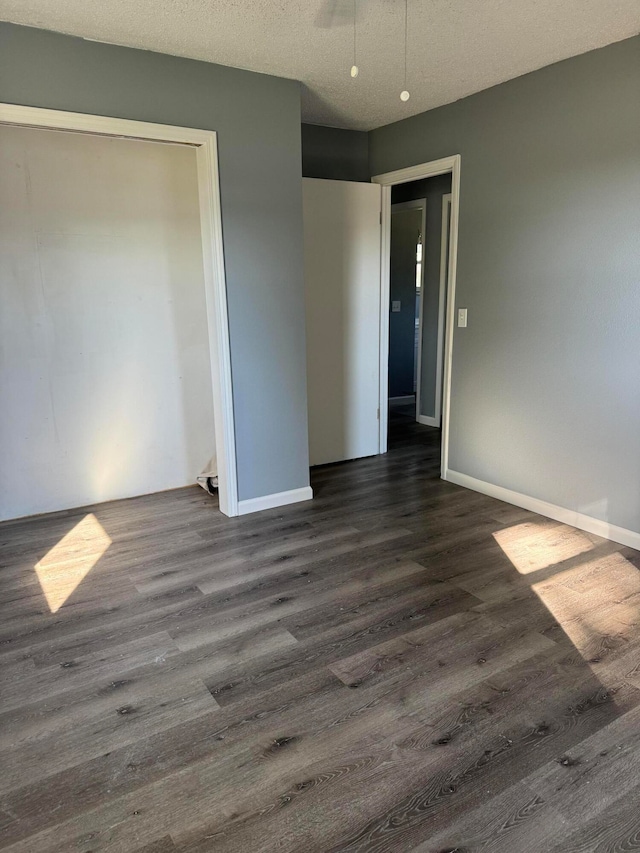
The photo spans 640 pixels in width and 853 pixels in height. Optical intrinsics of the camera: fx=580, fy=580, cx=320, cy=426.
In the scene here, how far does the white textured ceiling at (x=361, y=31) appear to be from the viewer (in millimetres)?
2523

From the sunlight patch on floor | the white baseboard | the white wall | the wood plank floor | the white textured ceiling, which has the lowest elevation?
the sunlight patch on floor

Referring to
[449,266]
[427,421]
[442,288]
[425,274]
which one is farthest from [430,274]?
[449,266]

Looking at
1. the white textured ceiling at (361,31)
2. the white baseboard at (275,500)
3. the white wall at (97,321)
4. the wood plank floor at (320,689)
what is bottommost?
the wood plank floor at (320,689)

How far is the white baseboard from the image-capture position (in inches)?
148

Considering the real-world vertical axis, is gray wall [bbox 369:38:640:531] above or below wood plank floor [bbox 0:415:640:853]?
above

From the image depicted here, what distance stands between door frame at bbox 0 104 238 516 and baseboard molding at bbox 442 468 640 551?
1660 millimetres

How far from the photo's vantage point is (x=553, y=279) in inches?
132

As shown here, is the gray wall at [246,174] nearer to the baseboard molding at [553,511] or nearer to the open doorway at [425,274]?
the baseboard molding at [553,511]

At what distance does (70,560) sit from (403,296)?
5258 mm

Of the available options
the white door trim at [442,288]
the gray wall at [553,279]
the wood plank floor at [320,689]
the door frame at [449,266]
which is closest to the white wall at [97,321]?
the wood plank floor at [320,689]

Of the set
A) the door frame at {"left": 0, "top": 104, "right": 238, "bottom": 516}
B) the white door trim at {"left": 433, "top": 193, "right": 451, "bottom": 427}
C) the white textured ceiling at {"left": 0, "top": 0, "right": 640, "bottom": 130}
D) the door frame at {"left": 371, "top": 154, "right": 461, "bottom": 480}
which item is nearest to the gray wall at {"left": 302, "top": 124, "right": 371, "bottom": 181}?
the door frame at {"left": 371, "top": 154, "right": 461, "bottom": 480}

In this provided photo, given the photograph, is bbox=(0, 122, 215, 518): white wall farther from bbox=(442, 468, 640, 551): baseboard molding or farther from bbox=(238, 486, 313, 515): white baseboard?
bbox=(442, 468, 640, 551): baseboard molding

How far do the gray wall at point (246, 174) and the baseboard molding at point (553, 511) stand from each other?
1177 mm

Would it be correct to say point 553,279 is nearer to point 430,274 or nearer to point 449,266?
point 449,266
